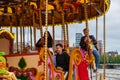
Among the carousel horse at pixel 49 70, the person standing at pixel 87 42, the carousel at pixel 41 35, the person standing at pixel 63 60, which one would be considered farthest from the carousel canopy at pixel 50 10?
the carousel horse at pixel 49 70

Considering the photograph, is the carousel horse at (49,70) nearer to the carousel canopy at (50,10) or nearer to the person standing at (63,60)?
the person standing at (63,60)

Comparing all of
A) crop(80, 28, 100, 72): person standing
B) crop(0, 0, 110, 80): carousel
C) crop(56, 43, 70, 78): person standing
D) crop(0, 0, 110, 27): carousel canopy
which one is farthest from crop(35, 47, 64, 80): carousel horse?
crop(0, 0, 110, 27): carousel canopy

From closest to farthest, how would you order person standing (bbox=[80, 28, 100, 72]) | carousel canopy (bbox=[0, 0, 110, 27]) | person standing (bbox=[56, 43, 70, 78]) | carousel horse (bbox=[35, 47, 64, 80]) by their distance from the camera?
carousel horse (bbox=[35, 47, 64, 80]) < person standing (bbox=[56, 43, 70, 78]) < person standing (bbox=[80, 28, 100, 72]) < carousel canopy (bbox=[0, 0, 110, 27])

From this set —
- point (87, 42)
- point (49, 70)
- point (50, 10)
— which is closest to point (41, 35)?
point (87, 42)

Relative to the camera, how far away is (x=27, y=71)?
812cm

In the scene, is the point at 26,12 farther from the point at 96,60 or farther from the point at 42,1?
the point at 96,60

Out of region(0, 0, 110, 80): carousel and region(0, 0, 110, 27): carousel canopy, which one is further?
region(0, 0, 110, 27): carousel canopy

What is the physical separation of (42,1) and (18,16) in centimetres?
331

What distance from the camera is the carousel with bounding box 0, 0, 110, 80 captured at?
777 centimetres

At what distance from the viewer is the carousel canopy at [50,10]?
1020 centimetres

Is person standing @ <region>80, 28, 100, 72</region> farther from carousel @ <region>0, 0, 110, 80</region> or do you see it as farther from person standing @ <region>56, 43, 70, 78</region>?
person standing @ <region>56, 43, 70, 78</region>

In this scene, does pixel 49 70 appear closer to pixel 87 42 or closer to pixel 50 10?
pixel 87 42

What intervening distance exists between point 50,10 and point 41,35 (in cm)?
295

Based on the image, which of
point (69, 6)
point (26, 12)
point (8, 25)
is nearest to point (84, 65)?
point (69, 6)
